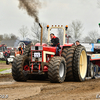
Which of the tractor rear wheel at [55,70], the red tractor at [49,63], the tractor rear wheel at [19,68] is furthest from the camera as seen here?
the tractor rear wheel at [19,68]

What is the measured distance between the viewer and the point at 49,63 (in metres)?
8.88

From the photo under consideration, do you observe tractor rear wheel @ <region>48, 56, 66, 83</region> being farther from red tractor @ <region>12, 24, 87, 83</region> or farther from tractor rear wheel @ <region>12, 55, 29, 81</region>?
tractor rear wheel @ <region>12, 55, 29, 81</region>

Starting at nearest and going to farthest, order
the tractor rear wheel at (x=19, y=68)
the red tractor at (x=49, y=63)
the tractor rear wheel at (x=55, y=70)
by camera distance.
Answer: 1. the tractor rear wheel at (x=55, y=70)
2. the red tractor at (x=49, y=63)
3. the tractor rear wheel at (x=19, y=68)

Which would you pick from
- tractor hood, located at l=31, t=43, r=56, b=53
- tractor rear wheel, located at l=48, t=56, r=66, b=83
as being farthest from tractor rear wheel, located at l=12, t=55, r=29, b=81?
tractor rear wheel, located at l=48, t=56, r=66, b=83

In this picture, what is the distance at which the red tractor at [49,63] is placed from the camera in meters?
8.88

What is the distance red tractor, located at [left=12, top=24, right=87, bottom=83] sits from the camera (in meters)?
8.88

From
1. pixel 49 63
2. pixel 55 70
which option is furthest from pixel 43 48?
pixel 55 70

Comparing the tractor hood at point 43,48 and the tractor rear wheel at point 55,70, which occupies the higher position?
the tractor hood at point 43,48

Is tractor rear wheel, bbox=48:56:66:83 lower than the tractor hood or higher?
lower

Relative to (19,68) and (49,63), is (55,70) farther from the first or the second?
(19,68)

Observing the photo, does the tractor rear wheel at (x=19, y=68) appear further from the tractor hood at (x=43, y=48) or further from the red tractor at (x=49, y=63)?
the tractor hood at (x=43, y=48)

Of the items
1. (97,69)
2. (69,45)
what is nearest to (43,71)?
(69,45)

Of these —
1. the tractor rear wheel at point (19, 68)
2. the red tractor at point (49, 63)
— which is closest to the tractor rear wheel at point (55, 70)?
the red tractor at point (49, 63)

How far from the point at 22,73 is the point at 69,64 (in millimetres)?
1951
